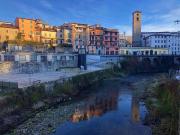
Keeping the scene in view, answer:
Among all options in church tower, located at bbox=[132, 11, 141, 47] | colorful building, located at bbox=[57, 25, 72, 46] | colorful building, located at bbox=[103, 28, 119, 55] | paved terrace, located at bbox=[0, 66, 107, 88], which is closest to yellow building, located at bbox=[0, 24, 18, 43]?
colorful building, located at bbox=[57, 25, 72, 46]

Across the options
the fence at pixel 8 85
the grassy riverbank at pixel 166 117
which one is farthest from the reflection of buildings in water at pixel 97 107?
the fence at pixel 8 85

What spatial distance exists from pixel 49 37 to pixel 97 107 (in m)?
52.6

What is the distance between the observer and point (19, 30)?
71562mm

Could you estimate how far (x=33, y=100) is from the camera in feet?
99.4

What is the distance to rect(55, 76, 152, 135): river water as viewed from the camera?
2327 centimetres

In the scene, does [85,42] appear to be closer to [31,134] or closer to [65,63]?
[65,63]

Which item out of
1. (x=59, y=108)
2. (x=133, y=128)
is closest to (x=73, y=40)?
(x=59, y=108)

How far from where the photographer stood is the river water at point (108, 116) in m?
23.3

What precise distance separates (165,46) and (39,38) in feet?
188

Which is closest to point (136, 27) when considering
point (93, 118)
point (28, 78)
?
point (28, 78)

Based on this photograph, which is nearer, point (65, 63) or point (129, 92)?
point (129, 92)

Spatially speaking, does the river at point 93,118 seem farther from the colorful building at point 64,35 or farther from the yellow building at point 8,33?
the colorful building at point 64,35

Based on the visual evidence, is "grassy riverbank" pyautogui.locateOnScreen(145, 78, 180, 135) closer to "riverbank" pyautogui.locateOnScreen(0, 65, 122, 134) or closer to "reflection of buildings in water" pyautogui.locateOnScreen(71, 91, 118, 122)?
"reflection of buildings in water" pyautogui.locateOnScreen(71, 91, 118, 122)

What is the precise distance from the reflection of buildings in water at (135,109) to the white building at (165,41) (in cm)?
7404
